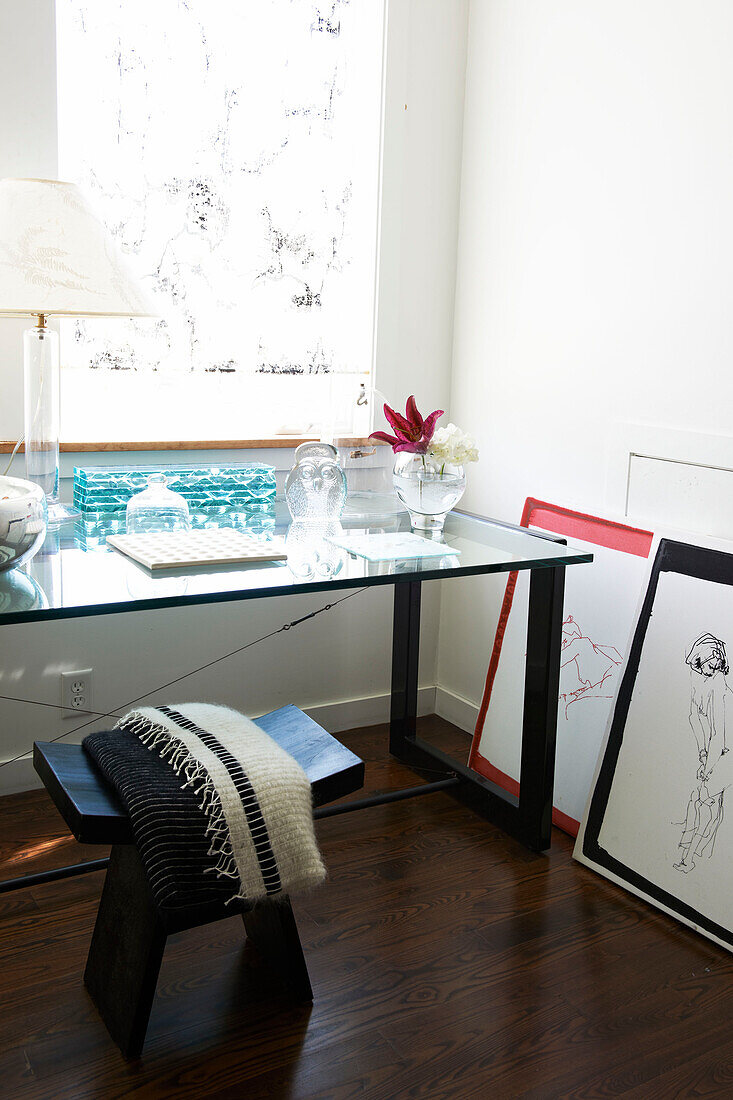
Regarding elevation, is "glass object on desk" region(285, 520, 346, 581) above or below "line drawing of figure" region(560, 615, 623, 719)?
above

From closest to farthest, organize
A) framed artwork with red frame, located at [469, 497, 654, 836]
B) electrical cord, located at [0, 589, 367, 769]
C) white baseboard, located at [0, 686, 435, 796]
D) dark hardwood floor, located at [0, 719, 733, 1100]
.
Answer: dark hardwood floor, located at [0, 719, 733, 1100]
framed artwork with red frame, located at [469, 497, 654, 836]
electrical cord, located at [0, 589, 367, 769]
white baseboard, located at [0, 686, 435, 796]

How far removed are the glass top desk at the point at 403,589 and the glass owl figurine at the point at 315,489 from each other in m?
0.07

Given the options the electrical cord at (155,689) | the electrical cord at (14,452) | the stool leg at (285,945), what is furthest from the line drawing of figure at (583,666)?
the electrical cord at (14,452)

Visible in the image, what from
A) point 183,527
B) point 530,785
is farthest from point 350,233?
point 530,785

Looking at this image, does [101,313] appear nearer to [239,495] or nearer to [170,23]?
[239,495]

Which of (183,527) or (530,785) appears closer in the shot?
(183,527)

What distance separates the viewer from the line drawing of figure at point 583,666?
237 centimetres

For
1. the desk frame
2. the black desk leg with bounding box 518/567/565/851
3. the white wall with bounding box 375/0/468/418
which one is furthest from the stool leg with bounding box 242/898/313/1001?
the white wall with bounding box 375/0/468/418

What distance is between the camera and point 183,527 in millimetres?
2088

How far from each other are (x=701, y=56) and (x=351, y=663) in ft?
6.04

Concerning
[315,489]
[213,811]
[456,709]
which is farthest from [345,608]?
[213,811]

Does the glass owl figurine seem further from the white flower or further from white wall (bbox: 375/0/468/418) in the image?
white wall (bbox: 375/0/468/418)

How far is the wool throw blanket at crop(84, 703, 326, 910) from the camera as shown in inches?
58.6

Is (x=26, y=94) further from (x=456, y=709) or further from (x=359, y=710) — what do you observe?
(x=456, y=709)
